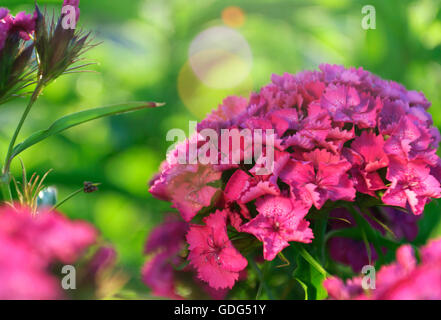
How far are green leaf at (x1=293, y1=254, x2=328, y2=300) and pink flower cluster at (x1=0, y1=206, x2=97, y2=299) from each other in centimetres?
34

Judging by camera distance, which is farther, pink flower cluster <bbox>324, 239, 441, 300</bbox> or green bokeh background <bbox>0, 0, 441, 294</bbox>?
green bokeh background <bbox>0, 0, 441, 294</bbox>

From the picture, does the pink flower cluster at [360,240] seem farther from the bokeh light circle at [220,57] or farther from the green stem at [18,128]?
the bokeh light circle at [220,57]

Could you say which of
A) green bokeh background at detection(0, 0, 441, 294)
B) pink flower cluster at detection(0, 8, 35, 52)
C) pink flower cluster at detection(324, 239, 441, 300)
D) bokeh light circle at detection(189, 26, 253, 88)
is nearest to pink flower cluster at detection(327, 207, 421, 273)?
pink flower cluster at detection(324, 239, 441, 300)

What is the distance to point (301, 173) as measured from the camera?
1.90 feet

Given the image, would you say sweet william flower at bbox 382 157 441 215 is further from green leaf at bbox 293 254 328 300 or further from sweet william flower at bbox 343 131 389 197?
green leaf at bbox 293 254 328 300

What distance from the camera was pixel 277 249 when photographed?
55cm

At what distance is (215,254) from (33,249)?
1.06 feet

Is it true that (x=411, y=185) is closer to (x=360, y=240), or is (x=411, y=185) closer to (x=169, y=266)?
(x=360, y=240)

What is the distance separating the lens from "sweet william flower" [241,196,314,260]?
1.80 feet

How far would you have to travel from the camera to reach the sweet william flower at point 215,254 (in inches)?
23.5

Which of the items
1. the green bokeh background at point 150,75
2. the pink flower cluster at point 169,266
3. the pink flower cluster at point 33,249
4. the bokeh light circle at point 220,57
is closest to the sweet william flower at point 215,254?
the pink flower cluster at point 169,266

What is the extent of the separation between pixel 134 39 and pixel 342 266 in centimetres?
118

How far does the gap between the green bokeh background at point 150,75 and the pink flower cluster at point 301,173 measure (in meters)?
0.71
